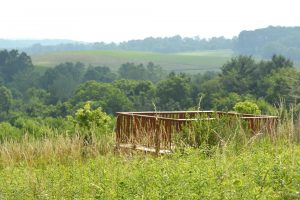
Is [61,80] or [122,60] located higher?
[61,80]

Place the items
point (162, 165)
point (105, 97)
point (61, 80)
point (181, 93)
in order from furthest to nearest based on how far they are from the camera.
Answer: point (61, 80), point (105, 97), point (181, 93), point (162, 165)

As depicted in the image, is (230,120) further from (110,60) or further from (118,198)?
(110,60)

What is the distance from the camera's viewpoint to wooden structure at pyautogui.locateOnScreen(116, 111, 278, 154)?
12992 mm

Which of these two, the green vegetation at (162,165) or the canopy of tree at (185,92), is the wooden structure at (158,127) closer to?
the green vegetation at (162,165)

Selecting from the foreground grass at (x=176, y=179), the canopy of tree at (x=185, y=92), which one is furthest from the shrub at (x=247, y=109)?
the canopy of tree at (x=185, y=92)

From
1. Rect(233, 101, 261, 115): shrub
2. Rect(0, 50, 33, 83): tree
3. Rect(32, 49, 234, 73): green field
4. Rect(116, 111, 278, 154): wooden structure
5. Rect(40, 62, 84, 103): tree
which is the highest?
Rect(116, 111, 278, 154): wooden structure

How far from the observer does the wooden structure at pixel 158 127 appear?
12992 millimetres

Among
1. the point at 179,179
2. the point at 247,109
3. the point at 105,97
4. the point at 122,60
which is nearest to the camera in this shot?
the point at 179,179

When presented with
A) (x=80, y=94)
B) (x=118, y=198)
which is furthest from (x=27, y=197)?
(x=80, y=94)

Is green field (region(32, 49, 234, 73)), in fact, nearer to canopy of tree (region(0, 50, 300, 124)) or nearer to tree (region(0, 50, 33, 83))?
tree (region(0, 50, 33, 83))

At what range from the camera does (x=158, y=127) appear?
14.4m

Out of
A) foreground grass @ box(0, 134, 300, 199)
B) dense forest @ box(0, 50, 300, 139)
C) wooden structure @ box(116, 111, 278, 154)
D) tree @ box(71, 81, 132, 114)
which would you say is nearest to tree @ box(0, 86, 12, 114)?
dense forest @ box(0, 50, 300, 139)

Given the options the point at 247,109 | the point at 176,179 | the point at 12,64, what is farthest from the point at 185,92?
the point at 176,179

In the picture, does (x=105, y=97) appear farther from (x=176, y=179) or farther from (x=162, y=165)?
(x=176, y=179)
